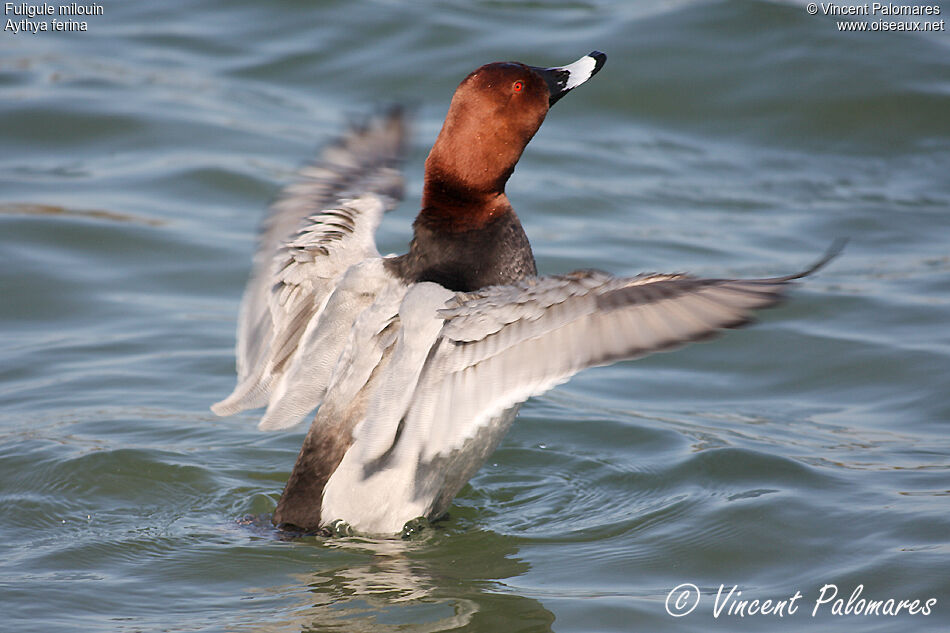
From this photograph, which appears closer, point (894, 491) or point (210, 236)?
point (894, 491)

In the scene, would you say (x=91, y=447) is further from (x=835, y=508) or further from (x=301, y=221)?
(x=835, y=508)

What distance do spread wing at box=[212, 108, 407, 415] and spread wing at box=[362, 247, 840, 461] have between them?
26.8 inches

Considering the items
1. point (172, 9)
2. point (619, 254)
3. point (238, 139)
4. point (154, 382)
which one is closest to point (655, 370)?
point (619, 254)

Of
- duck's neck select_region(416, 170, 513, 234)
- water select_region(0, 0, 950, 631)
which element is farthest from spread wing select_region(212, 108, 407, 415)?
water select_region(0, 0, 950, 631)

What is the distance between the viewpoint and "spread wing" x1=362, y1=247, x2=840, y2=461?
9.13 feet

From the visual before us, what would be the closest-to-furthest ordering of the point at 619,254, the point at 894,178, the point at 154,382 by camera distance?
the point at 154,382, the point at 619,254, the point at 894,178

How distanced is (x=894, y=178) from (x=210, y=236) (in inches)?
176

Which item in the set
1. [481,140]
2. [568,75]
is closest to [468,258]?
[481,140]

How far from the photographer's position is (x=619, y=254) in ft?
21.0

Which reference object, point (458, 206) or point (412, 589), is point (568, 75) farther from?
point (412, 589)

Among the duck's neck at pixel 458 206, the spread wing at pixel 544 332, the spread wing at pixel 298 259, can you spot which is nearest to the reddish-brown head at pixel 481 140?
the duck's neck at pixel 458 206

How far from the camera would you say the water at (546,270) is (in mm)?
3340

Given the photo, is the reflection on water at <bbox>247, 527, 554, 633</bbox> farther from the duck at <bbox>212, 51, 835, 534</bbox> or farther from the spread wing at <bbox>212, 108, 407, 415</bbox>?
the spread wing at <bbox>212, 108, 407, 415</bbox>

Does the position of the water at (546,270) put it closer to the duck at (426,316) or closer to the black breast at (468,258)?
the duck at (426,316)
